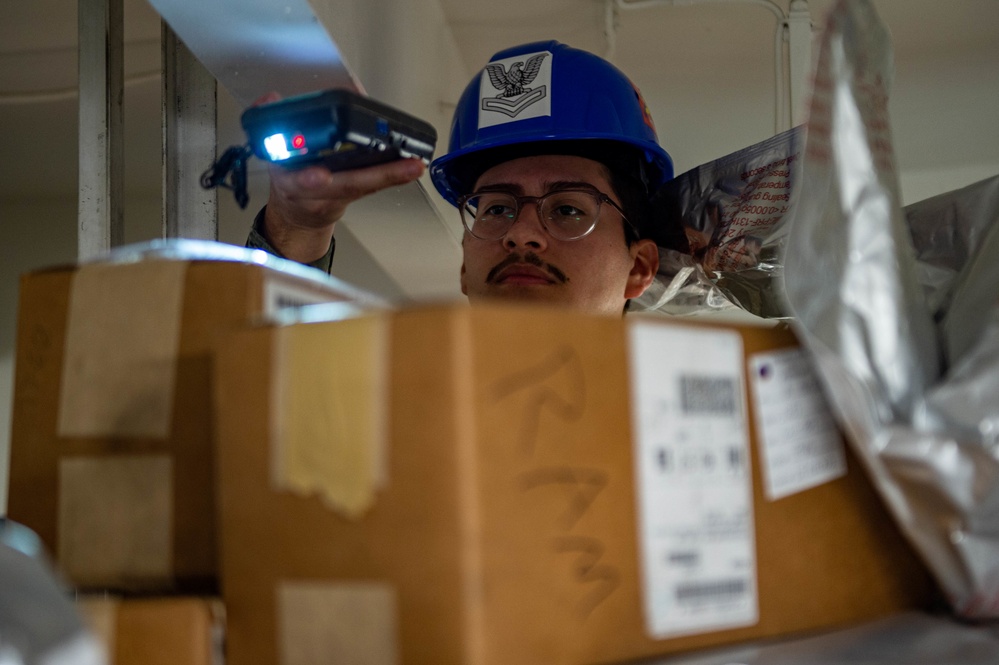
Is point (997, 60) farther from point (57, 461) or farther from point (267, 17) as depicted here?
point (57, 461)

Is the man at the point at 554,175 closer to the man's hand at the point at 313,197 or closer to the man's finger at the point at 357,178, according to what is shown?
the man's hand at the point at 313,197

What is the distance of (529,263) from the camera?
1.42m

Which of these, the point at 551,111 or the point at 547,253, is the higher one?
the point at 551,111

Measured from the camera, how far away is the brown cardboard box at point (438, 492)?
357 millimetres

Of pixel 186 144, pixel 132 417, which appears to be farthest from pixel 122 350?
pixel 186 144

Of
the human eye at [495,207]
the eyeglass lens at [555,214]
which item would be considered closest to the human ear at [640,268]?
the eyeglass lens at [555,214]

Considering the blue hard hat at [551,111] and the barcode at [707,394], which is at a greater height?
the blue hard hat at [551,111]

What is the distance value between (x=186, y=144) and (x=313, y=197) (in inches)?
15.5

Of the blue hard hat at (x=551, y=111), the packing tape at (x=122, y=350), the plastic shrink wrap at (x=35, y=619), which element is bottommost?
the plastic shrink wrap at (x=35, y=619)

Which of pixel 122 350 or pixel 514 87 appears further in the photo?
pixel 514 87

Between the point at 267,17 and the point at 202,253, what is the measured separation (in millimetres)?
698

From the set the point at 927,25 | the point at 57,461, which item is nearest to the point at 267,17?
the point at 57,461

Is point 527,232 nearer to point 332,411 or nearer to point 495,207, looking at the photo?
point 495,207

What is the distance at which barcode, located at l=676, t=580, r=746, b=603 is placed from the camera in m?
0.42
